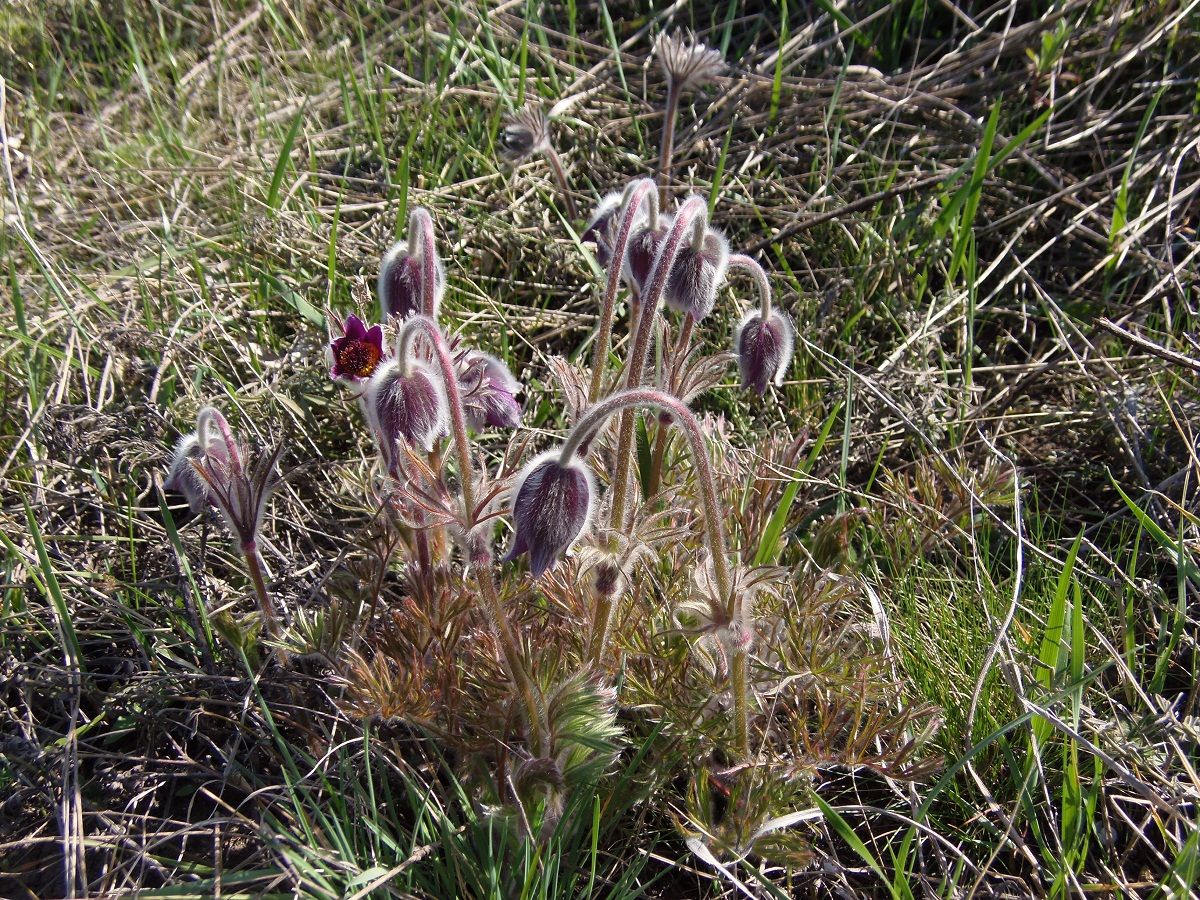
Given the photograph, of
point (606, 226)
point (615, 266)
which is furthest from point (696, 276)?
point (606, 226)

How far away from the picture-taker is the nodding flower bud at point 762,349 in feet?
6.36

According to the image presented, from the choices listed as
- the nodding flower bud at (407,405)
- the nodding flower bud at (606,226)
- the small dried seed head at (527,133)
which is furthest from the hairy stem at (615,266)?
the small dried seed head at (527,133)

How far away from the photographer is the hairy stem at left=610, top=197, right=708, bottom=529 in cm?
170

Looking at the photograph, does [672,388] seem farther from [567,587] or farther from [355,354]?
[355,354]

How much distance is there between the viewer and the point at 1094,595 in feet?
6.73

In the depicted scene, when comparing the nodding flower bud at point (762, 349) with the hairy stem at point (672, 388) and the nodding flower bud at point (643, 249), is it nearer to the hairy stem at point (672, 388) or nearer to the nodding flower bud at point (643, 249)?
the hairy stem at point (672, 388)

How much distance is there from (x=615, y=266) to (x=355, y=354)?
1.65 ft

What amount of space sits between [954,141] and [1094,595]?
5.86 ft

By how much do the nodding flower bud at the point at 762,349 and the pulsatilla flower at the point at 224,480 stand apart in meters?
0.90

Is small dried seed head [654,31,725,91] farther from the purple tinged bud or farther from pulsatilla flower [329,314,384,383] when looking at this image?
pulsatilla flower [329,314,384,383]

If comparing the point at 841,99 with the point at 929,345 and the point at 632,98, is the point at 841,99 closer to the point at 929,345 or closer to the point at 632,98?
the point at 632,98

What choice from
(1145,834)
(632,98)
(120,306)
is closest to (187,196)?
(120,306)

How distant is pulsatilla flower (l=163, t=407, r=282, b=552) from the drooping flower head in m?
0.78

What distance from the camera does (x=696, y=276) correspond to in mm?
1823
